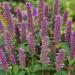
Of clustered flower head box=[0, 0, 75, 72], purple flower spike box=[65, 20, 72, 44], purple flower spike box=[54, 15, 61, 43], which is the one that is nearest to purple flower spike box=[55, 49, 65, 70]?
clustered flower head box=[0, 0, 75, 72]

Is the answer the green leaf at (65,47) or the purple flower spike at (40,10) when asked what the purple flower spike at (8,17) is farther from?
the green leaf at (65,47)

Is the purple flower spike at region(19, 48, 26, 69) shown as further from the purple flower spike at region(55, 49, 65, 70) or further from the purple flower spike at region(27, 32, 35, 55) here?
the purple flower spike at region(55, 49, 65, 70)

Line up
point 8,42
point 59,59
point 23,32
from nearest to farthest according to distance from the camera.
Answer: point 59,59
point 8,42
point 23,32

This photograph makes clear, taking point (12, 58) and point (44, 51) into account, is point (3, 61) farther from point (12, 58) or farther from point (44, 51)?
point (44, 51)

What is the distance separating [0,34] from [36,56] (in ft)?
1.16

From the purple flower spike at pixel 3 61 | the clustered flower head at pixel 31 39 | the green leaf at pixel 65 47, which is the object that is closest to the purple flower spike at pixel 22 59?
the clustered flower head at pixel 31 39

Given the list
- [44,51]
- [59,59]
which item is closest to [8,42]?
[44,51]

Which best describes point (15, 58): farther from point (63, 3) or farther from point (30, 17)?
point (63, 3)

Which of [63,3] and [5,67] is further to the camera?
[63,3]

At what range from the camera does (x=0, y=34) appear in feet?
9.02

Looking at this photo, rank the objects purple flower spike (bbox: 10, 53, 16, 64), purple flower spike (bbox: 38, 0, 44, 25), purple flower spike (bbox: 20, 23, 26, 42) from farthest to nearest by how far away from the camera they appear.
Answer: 1. purple flower spike (bbox: 38, 0, 44, 25)
2. purple flower spike (bbox: 20, 23, 26, 42)
3. purple flower spike (bbox: 10, 53, 16, 64)

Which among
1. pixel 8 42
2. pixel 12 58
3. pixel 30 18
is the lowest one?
pixel 12 58

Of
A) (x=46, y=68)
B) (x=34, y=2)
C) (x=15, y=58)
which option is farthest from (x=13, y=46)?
(x=34, y=2)

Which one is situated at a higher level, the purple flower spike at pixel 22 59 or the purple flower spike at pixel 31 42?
the purple flower spike at pixel 31 42
